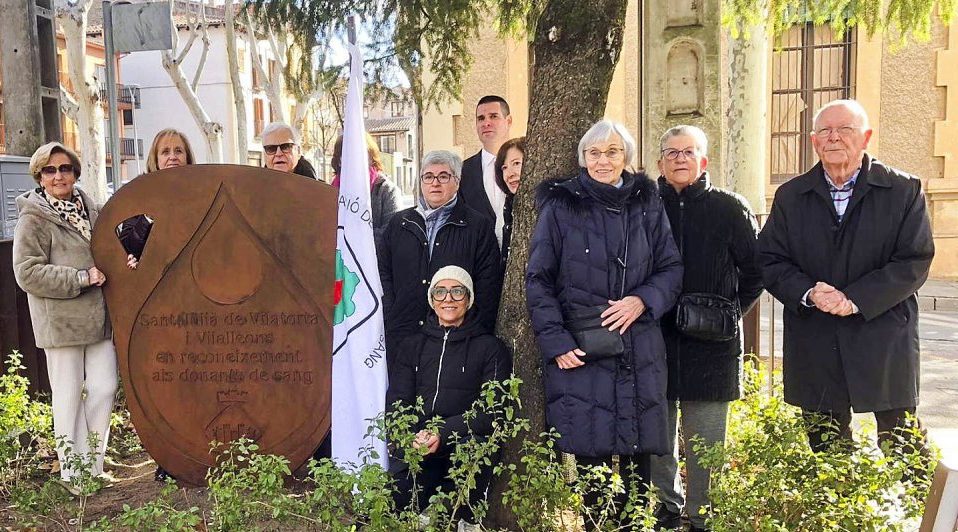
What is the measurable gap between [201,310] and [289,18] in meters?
1.45

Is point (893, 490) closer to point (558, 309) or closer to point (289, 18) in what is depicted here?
point (558, 309)

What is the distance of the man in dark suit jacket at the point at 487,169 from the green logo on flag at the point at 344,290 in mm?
914

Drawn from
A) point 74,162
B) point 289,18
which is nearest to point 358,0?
point 289,18

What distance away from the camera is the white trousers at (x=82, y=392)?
13.7 feet

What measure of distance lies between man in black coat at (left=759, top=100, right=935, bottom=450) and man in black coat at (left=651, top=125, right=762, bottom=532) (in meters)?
0.16

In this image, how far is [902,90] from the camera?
13.5 m

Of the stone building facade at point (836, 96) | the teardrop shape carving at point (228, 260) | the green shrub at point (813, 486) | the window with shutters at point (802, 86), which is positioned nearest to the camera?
the green shrub at point (813, 486)

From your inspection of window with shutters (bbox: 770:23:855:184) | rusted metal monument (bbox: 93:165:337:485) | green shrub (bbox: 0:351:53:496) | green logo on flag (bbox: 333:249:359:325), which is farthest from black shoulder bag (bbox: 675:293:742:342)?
window with shutters (bbox: 770:23:855:184)

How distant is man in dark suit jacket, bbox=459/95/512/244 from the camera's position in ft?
15.1

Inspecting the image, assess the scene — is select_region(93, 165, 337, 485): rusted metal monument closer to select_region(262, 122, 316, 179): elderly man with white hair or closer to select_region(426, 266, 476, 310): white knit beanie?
select_region(262, 122, 316, 179): elderly man with white hair

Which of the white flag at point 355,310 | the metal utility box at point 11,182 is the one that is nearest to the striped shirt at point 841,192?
the white flag at point 355,310

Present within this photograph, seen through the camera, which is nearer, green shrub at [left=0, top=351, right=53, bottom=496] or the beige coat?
the beige coat

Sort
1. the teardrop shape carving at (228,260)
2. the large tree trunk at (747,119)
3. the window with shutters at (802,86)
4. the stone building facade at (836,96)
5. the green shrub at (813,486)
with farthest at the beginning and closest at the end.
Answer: the window with shutters at (802,86), the stone building facade at (836,96), the large tree trunk at (747,119), the teardrop shape carving at (228,260), the green shrub at (813,486)

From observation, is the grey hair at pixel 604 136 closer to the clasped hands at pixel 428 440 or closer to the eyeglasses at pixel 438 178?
the eyeglasses at pixel 438 178
